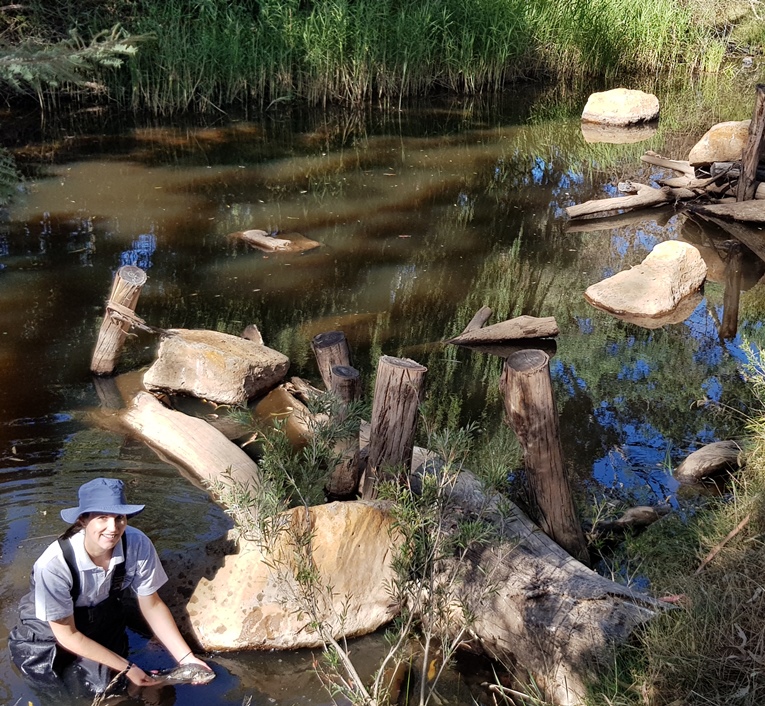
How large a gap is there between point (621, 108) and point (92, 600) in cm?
1491

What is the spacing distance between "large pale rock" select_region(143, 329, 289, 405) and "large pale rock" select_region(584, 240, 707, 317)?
11.7 feet

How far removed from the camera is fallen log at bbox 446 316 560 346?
7832 millimetres

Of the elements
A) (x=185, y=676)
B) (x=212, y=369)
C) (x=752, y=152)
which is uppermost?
(x=752, y=152)

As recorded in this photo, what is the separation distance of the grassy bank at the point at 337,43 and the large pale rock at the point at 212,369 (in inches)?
380

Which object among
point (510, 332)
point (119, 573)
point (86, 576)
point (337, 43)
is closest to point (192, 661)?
point (119, 573)

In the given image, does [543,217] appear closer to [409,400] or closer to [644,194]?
[644,194]

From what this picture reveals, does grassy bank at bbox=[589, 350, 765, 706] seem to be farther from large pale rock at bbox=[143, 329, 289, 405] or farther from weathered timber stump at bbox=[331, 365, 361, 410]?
large pale rock at bbox=[143, 329, 289, 405]

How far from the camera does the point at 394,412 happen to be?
185 inches

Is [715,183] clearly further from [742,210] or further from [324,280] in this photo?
[324,280]

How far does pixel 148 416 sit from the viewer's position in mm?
6234

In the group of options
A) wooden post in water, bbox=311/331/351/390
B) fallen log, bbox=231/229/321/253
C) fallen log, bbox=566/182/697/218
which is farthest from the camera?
fallen log, bbox=566/182/697/218

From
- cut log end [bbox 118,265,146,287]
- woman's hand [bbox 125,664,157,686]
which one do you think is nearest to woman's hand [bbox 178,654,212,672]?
woman's hand [bbox 125,664,157,686]

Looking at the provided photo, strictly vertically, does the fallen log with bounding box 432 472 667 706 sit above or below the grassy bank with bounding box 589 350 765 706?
below

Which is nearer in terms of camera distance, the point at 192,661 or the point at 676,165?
the point at 192,661
